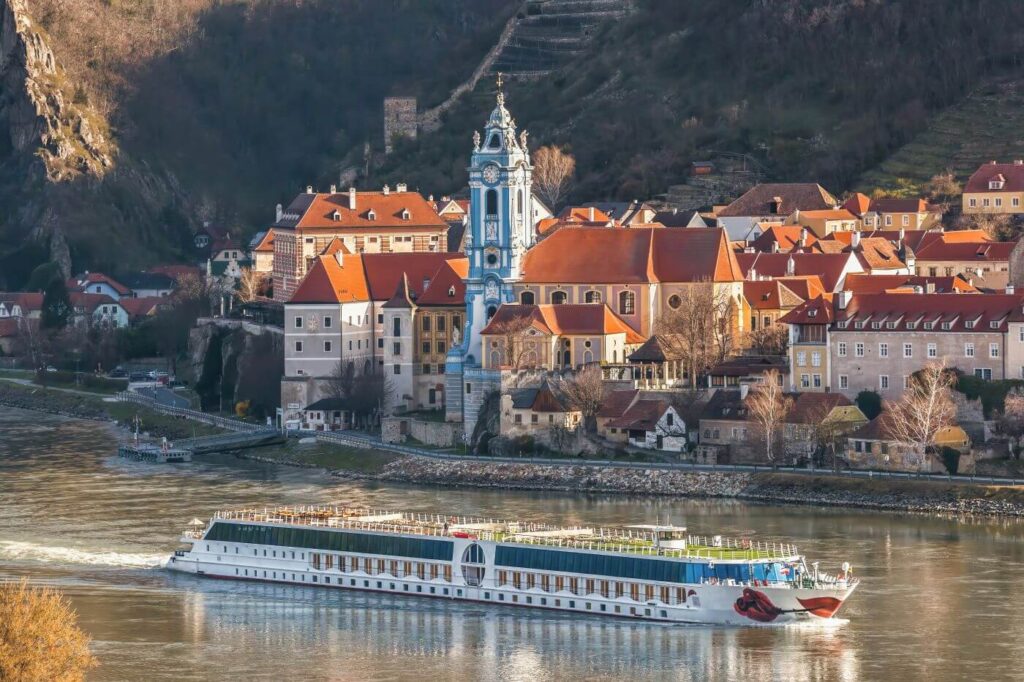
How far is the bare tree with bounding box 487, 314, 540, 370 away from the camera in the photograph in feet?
340

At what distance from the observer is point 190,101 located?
185500 millimetres

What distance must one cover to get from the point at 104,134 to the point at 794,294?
247ft

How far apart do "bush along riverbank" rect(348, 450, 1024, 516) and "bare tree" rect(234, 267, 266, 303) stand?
31318mm

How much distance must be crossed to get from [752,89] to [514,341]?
52.5m

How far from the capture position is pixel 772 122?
149m

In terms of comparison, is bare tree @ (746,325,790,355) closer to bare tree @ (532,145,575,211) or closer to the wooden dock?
the wooden dock

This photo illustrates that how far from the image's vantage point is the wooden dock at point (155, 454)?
355 feet

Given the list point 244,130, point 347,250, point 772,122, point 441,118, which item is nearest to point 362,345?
point 347,250

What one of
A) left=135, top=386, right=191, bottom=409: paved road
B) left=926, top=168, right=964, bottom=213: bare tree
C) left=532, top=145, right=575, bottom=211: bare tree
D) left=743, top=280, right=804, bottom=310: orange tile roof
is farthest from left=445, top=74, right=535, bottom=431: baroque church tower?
left=532, top=145, right=575, bottom=211: bare tree

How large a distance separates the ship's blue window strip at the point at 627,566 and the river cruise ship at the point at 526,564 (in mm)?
26

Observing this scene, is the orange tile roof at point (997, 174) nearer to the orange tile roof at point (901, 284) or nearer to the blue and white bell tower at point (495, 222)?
the orange tile roof at point (901, 284)

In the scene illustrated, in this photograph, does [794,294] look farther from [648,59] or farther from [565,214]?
[648,59]

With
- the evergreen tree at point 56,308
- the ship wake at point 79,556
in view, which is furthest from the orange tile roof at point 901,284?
the evergreen tree at point 56,308

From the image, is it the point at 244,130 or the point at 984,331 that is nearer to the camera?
the point at 984,331
